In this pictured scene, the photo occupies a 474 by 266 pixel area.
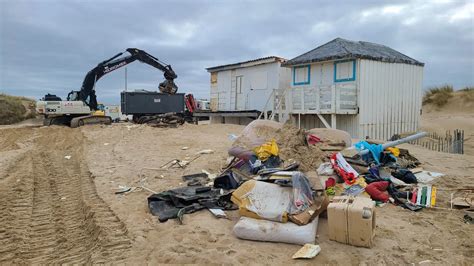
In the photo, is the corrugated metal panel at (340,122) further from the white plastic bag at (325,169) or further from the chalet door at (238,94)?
the white plastic bag at (325,169)

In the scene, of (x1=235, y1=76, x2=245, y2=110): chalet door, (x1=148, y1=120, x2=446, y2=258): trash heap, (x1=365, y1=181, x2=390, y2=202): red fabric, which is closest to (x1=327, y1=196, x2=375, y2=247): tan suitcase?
(x1=148, y1=120, x2=446, y2=258): trash heap

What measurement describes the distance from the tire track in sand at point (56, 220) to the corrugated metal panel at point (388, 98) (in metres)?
11.1

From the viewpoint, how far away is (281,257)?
3.84 metres

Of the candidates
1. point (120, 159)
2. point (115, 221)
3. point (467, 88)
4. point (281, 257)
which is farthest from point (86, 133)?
point (467, 88)

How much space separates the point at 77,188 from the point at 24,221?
1.89 m

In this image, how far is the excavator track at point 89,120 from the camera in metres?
19.0

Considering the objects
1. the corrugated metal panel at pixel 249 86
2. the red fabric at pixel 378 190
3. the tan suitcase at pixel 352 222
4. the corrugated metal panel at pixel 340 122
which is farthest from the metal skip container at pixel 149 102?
the tan suitcase at pixel 352 222

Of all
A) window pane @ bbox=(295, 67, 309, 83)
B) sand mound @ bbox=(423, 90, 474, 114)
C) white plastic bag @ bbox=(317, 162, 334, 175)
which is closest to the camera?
white plastic bag @ bbox=(317, 162, 334, 175)

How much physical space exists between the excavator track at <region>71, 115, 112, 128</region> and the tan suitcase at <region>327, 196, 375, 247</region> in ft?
57.7

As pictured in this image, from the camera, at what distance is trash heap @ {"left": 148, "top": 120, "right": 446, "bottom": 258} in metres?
4.12

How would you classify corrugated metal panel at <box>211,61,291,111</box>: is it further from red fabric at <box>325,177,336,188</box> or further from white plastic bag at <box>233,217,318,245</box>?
white plastic bag at <box>233,217,318,245</box>

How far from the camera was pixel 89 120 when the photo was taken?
1955 centimetres

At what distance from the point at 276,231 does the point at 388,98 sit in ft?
44.1

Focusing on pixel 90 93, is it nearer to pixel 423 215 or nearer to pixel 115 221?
pixel 115 221
